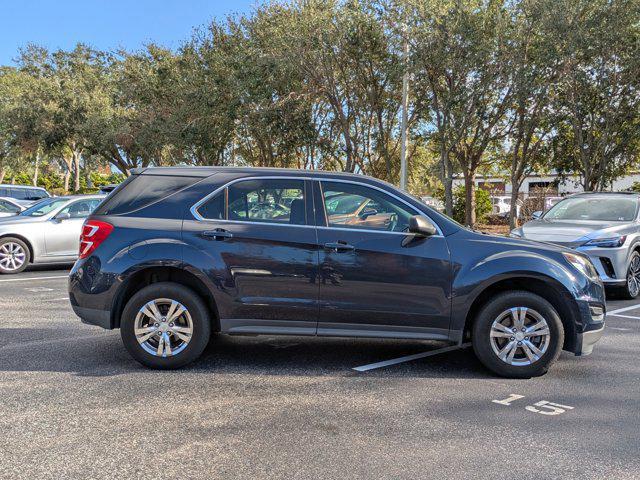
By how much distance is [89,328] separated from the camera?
7.32 metres

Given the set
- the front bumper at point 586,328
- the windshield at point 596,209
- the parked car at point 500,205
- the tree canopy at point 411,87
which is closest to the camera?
the front bumper at point 586,328

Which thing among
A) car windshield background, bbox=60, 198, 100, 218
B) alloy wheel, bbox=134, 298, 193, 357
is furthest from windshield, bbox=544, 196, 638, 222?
car windshield background, bbox=60, 198, 100, 218

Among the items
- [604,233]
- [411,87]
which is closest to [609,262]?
[604,233]

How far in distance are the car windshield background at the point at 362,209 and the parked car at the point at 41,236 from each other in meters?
8.39

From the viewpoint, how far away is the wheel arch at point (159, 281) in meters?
5.61

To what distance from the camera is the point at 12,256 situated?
494 inches

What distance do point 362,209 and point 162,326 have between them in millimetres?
2024

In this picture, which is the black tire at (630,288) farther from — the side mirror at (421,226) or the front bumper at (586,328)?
the side mirror at (421,226)

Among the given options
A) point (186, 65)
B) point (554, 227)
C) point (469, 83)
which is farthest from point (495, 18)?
point (186, 65)

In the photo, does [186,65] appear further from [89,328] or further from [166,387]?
[166,387]

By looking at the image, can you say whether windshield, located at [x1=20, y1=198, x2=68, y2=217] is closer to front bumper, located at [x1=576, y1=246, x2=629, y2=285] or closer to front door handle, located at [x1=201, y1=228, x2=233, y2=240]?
front door handle, located at [x1=201, y1=228, x2=233, y2=240]

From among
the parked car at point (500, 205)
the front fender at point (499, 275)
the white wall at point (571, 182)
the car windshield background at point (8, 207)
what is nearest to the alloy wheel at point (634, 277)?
the front fender at point (499, 275)

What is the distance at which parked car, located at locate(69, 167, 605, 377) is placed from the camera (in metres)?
5.48

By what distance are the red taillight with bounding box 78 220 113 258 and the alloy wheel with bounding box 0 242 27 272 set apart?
7.83 metres
